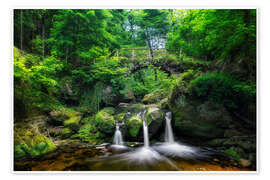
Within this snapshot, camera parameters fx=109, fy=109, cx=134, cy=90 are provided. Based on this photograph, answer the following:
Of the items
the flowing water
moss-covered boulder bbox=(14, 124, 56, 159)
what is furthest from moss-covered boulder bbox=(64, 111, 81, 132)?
moss-covered boulder bbox=(14, 124, 56, 159)

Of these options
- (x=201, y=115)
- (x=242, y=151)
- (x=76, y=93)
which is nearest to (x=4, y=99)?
(x=76, y=93)

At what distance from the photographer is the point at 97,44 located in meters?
6.20

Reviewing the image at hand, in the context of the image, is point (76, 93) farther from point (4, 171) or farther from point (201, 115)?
point (201, 115)

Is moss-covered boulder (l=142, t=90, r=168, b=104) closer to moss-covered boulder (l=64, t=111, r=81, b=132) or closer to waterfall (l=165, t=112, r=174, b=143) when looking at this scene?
waterfall (l=165, t=112, r=174, b=143)

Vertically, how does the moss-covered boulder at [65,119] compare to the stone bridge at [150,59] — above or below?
below

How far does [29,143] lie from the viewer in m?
3.51

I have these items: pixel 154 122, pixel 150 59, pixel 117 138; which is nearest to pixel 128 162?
pixel 117 138

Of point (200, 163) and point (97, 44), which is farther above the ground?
point (97, 44)

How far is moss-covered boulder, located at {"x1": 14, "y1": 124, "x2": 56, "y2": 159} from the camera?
3197 mm

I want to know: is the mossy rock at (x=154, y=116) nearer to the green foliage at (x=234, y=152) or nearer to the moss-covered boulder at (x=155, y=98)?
the green foliage at (x=234, y=152)

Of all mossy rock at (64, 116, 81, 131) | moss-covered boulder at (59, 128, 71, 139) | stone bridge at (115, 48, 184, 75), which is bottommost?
moss-covered boulder at (59, 128, 71, 139)

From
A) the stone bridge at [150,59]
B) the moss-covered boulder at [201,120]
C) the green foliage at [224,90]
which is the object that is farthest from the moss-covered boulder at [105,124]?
the green foliage at [224,90]

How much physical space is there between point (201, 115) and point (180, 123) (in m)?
0.87

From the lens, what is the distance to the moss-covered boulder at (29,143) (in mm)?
3197
